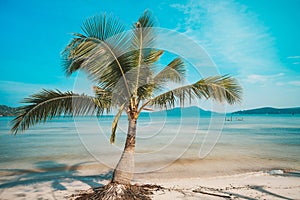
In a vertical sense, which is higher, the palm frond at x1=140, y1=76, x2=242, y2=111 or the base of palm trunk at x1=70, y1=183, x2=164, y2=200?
the palm frond at x1=140, y1=76, x2=242, y2=111

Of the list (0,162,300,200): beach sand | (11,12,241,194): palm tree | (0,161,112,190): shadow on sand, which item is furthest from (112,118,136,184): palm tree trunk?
(0,161,112,190): shadow on sand

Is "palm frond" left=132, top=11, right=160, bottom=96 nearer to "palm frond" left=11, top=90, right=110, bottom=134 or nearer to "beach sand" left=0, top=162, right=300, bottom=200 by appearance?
"palm frond" left=11, top=90, right=110, bottom=134

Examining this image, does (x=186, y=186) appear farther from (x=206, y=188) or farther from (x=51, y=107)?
(x=51, y=107)

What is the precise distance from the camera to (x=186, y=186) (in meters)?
8.16

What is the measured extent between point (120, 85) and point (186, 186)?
4581mm

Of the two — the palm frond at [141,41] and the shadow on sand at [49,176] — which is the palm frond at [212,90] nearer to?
the palm frond at [141,41]

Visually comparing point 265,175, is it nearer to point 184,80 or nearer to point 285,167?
point 285,167

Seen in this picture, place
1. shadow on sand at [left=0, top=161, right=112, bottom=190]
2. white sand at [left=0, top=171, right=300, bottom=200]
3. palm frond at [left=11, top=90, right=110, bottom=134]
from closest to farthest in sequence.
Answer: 1. palm frond at [left=11, top=90, right=110, bottom=134]
2. white sand at [left=0, top=171, right=300, bottom=200]
3. shadow on sand at [left=0, top=161, right=112, bottom=190]

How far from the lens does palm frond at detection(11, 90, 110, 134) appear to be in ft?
16.8

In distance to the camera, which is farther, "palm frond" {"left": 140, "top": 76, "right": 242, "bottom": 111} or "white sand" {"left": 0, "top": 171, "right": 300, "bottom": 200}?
"white sand" {"left": 0, "top": 171, "right": 300, "bottom": 200}

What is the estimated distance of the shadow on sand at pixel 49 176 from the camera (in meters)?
8.83

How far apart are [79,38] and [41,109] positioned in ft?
6.02

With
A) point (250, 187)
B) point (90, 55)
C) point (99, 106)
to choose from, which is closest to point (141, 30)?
point (90, 55)

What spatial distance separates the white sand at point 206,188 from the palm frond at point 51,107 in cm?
276
